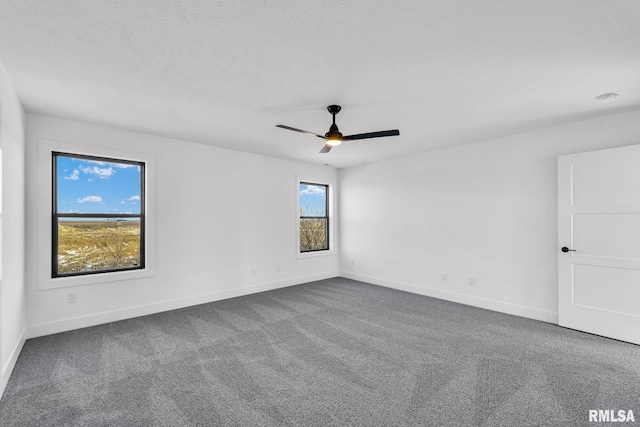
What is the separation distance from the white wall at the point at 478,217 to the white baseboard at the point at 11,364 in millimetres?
5099

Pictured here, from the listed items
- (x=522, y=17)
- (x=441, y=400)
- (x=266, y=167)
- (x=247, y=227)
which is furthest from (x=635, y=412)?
(x=266, y=167)

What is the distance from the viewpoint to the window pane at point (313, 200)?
20.8 ft

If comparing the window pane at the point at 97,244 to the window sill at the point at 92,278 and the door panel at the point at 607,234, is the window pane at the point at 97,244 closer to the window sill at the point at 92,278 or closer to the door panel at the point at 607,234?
the window sill at the point at 92,278

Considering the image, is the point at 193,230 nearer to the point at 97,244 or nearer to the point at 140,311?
the point at 97,244

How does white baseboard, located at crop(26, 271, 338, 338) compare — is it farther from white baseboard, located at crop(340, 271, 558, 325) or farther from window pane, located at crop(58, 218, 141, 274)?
white baseboard, located at crop(340, 271, 558, 325)

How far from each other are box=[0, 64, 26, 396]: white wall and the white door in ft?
18.7

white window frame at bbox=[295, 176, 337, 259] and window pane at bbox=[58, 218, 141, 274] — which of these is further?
white window frame at bbox=[295, 176, 337, 259]

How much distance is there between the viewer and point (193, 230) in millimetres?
4633

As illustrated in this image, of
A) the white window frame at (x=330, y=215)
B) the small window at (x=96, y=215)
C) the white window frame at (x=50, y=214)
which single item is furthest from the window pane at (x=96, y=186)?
the white window frame at (x=330, y=215)

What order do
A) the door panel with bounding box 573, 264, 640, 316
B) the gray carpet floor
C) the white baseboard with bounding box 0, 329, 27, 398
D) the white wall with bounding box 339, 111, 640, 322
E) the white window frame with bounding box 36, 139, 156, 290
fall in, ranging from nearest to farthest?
the gray carpet floor < the white baseboard with bounding box 0, 329, 27, 398 < the door panel with bounding box 573, 264, 640, 316 < the white window frame with bounding box 36, 139, 156, 290 < the white wall with bounding box 339, 111, 640, 322

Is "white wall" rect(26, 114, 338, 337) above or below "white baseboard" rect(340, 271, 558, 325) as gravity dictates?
above

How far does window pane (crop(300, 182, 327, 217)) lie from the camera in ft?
20.8

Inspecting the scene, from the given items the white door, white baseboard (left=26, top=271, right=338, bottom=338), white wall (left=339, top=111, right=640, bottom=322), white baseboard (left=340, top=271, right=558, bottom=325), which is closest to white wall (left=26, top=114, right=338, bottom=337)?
white baseboard (left=26, top=271, right=338, bottom=338)

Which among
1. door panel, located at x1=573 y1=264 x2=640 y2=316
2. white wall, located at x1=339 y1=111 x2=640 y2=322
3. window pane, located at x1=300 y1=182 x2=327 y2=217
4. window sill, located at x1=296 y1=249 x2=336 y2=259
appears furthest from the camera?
window pane, located at x1=300 y1=182 x2=327 y2=217
